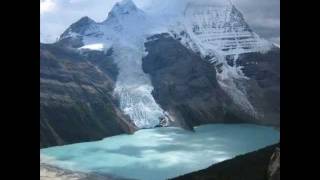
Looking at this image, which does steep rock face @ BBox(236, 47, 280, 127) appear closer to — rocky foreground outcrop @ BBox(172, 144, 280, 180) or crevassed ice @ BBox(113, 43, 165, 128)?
rocky foreground outcrop @ BBox(172, 144, 280, 180)

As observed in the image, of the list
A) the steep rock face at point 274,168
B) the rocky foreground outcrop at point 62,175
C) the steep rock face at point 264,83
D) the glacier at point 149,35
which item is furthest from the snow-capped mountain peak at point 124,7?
the steep rock face at point 274,168

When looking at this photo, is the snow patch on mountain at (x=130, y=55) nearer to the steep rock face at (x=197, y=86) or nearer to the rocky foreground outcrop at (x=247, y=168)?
the steep rock face at (x=197, y=86)

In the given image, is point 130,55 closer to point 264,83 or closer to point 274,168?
point 264,83

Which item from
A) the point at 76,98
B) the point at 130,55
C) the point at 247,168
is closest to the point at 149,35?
the point at 130,55
